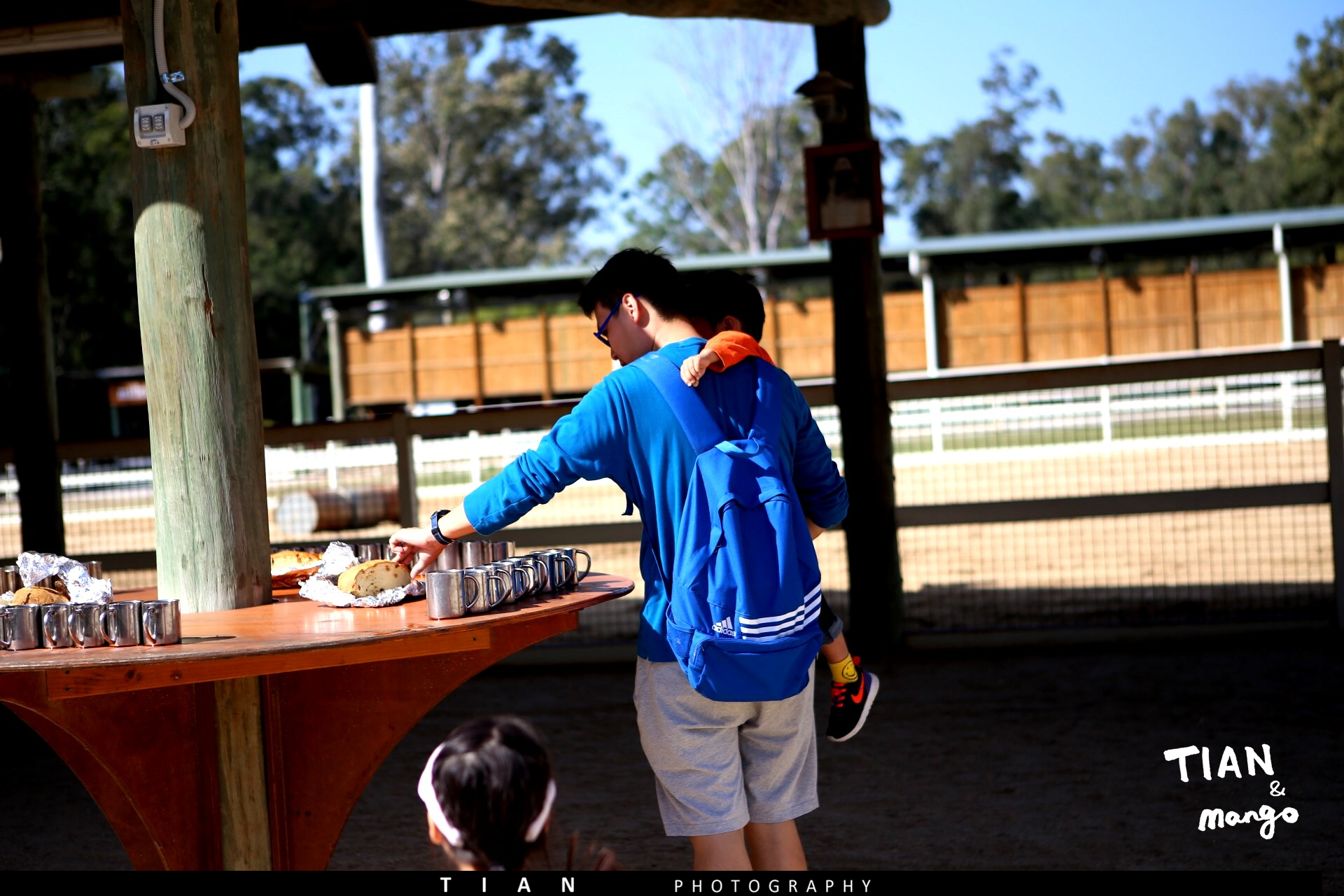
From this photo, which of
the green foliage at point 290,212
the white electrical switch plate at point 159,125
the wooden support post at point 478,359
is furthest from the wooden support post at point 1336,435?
the green foliage at point 290,212

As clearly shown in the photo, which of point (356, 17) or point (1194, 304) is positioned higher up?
point (356, 17)

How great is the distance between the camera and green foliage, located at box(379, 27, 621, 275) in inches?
2040

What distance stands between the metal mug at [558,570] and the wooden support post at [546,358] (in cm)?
2490

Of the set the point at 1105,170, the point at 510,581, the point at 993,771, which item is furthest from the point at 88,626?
the point at 1105,170

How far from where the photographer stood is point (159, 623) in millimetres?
2436

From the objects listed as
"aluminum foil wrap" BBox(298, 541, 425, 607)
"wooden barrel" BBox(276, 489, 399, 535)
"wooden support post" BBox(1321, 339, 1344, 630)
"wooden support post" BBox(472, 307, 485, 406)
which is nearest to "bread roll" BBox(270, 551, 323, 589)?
"aluminum foil wrap" BBox(298, 541, 425, 607)

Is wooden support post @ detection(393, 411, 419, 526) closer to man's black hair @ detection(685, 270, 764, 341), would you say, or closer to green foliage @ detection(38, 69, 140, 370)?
man's black hair @ detection(685, 270, 764, 341)

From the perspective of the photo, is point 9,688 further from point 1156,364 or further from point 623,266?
point 1156,364

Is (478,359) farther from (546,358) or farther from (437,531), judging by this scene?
(437,531)

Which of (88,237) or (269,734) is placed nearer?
(269,734)

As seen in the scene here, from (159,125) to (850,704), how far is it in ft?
6.83

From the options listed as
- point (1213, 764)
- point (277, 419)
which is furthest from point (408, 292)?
point (1213, 764)

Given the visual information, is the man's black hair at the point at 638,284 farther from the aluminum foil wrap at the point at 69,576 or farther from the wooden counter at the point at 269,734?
the aluminum foil wrap at the point at 69,576

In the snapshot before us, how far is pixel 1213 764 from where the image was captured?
4.68 meters
